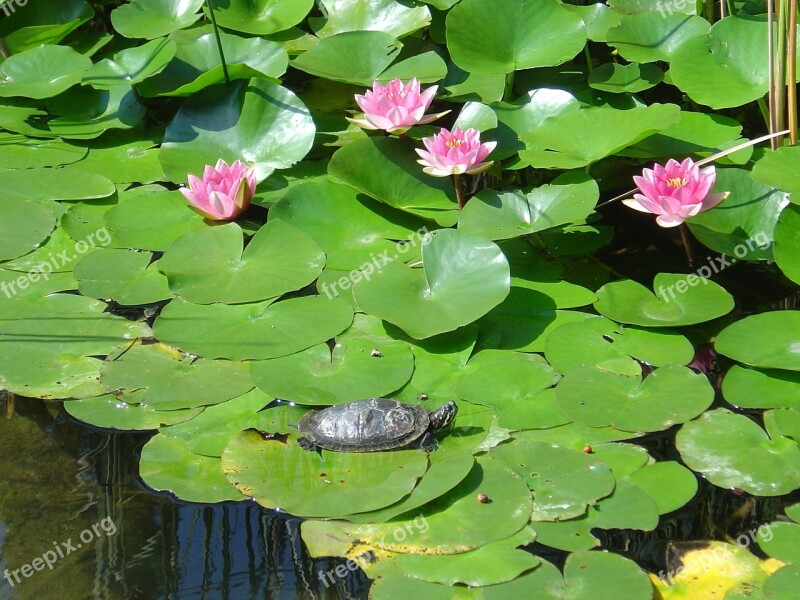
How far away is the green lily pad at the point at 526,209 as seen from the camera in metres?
3.40

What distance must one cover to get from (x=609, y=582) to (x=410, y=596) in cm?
55

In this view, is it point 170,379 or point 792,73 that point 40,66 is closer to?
point 170,379

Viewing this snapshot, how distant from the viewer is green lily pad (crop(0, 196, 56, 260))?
3.79 metres

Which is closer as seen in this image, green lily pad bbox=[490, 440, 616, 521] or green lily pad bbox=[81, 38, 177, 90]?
green lily pad bbox=[490, 440, 616, 521]

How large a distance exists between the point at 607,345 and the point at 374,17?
253 cm

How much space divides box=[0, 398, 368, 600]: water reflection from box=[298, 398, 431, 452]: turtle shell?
31cm

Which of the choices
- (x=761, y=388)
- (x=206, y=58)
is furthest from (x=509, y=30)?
(x=761, y=388)

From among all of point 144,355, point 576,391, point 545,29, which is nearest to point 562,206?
point 576,391

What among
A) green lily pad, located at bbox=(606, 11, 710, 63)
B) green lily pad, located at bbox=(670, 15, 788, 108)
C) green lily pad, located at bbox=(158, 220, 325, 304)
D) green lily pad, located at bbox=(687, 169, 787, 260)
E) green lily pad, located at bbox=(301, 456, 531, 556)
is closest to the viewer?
green lily pad, located at bbox=(301, 456, 531, 556)

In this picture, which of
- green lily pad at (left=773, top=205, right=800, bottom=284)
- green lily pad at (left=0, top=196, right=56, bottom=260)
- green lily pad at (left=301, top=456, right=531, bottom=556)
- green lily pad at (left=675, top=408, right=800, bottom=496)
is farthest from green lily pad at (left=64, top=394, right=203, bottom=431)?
green lily pad at (left=773, top=205, right=800, bottom=284)

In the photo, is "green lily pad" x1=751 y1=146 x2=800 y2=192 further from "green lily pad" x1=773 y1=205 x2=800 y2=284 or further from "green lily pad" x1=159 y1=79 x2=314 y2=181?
"green lily pad" x1=159 y1=79 x2=314 y2=181

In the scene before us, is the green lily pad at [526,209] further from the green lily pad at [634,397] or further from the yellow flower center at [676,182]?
the green lily pad at [634,397]

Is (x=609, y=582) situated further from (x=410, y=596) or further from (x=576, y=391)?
(x=576, y=391)

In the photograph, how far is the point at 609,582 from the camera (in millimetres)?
2268
